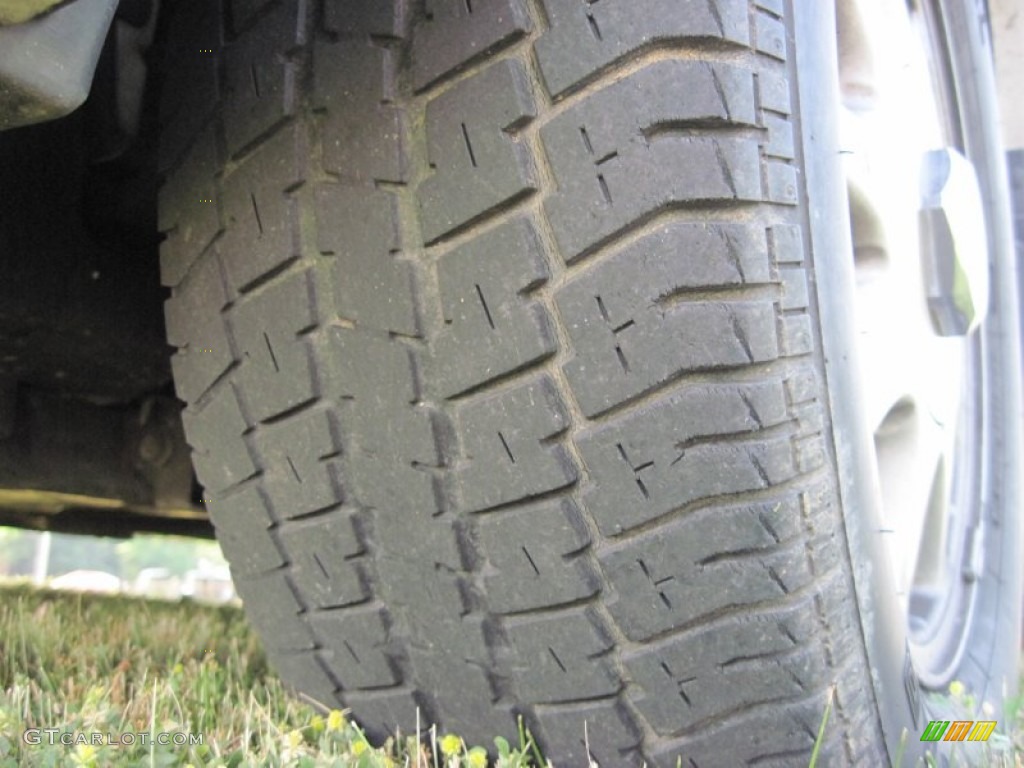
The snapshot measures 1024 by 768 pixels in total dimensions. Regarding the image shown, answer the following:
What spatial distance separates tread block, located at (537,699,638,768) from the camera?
782 mm

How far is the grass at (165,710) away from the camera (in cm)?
80

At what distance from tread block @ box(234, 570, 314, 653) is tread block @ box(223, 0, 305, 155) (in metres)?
0.40

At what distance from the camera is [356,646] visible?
884 millimetres

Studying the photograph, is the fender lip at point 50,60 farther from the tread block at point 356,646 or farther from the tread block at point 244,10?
the tread block at point 356,646

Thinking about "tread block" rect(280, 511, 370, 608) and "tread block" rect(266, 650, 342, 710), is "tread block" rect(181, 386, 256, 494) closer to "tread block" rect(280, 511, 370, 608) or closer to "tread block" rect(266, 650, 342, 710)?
"tread block" rect(280, 511, 370, 608)

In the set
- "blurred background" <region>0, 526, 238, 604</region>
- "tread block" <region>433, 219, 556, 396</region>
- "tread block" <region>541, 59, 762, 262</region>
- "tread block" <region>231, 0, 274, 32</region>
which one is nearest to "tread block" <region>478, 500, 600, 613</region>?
"tread block" <region>433, 219, 556, 396</region>

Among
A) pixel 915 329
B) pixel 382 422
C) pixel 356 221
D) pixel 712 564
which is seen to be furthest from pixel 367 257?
pixel 915 329

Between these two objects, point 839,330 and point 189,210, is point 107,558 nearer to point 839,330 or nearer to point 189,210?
point 189,210

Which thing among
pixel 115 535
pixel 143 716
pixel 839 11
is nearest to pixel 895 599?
pixel 839 11

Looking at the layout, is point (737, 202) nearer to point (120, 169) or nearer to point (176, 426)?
point (120, 169)

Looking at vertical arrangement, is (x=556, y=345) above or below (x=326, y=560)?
above

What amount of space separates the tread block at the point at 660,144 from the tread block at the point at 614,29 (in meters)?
0.02

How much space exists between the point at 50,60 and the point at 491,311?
1.06 feet

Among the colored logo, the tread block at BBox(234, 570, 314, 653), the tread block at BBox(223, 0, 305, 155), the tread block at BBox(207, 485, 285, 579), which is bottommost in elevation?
→ the colored logo
